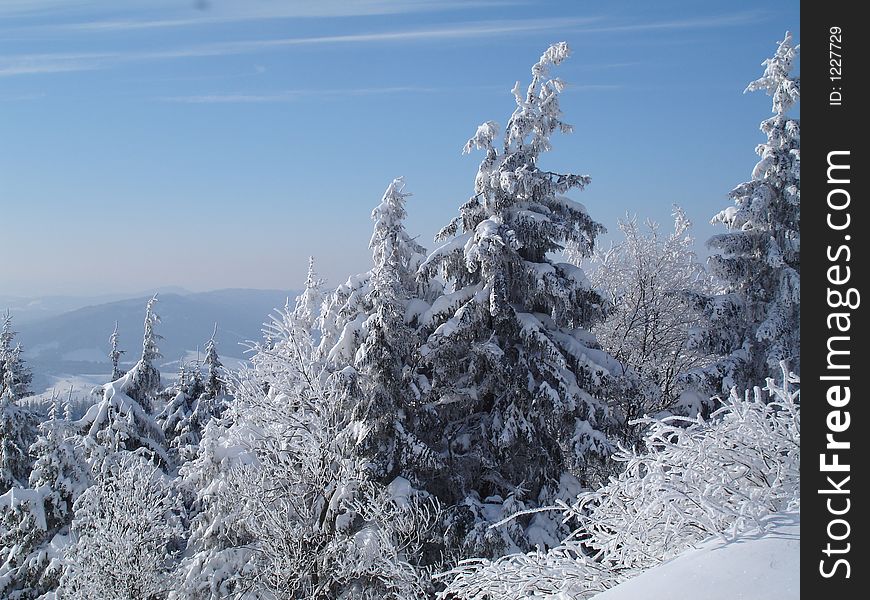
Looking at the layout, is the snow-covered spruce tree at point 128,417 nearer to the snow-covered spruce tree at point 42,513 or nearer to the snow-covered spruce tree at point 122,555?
the snow-covered spruce tree at point 42,513

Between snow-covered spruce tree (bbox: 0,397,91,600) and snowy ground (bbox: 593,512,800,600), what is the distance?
1859cm

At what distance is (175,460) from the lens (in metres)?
Answer: 24.4

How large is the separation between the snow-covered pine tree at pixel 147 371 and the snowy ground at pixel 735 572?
2019 cm

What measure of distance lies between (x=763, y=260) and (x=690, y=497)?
1297 centimetres

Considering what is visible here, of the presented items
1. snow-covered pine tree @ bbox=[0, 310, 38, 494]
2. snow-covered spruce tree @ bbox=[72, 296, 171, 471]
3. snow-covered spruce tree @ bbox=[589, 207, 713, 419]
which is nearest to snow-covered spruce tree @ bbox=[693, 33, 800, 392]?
snow-covered spruce tree @ bbox=[589, 207, 713, 419]

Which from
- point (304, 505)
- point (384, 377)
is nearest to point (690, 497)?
point (304, 505)

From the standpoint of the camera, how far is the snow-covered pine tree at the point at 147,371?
21531 millimetres

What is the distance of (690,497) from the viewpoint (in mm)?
4996

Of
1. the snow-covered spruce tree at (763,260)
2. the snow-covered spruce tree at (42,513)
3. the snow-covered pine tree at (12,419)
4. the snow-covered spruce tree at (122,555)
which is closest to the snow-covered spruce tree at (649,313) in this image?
the snow-covered spruce tree at (763,260)

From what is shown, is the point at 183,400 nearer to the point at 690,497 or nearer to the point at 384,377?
the point at 384,377

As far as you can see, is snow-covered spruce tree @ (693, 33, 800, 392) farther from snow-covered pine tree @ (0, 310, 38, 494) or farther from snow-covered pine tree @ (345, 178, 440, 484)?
snow-covered pine tree @ (0, 310, 38, 494)

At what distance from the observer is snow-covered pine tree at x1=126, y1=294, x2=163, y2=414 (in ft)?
70.6
